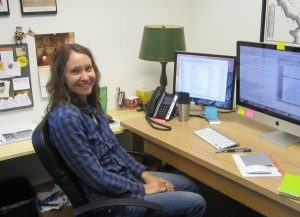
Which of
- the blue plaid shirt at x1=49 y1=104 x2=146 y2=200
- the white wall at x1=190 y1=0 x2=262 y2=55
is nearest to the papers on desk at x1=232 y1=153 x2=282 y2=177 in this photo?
the blue plaid shirt at x1=49 y1=104 x2=146 y2=200

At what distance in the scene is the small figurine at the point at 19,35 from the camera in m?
2.20

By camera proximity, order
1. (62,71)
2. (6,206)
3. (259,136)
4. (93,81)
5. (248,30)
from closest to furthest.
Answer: (62,71) < (93,81) < (259,136) < (6,206) < (248,30)

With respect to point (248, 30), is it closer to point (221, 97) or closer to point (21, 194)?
point (221, 97)

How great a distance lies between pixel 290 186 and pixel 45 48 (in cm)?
170

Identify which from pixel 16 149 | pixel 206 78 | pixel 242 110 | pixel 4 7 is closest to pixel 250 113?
pixel 242 110

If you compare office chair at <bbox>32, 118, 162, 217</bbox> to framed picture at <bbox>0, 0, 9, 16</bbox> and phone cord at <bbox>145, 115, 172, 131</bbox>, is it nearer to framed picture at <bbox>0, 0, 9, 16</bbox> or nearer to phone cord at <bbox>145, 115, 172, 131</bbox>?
phone cord at <bbox>145, 115, 172, 131</bbox>

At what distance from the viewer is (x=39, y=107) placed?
7.95 feet

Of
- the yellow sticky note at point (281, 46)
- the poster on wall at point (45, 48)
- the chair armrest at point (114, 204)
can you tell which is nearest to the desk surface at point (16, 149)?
the poster on wall at point (45, 48)

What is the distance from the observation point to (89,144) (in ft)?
5.19

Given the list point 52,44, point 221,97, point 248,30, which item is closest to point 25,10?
point 52,44

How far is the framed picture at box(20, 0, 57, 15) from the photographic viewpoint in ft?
7.21

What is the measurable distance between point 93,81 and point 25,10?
0.86 m

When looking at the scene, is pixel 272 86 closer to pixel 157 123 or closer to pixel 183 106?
pixel 183 106

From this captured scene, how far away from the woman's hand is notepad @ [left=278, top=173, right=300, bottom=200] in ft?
1.82
